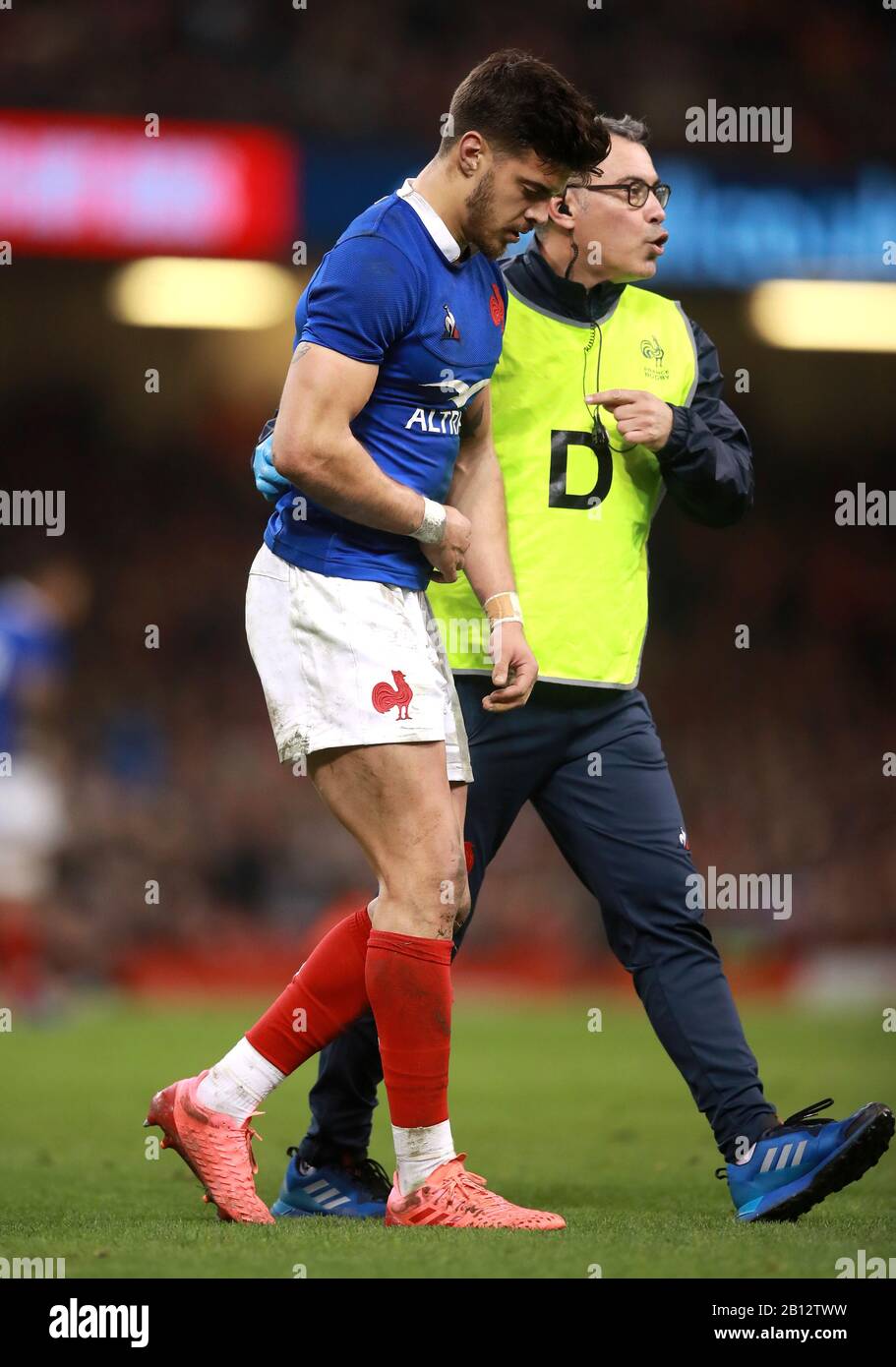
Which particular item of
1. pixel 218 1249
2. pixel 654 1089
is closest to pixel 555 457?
pixel 218 1249

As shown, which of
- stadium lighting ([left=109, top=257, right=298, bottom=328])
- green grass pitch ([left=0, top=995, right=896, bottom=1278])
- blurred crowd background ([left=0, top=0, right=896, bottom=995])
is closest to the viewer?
green grass pitch ([left=0, top=995, right=896, bottom=1278])

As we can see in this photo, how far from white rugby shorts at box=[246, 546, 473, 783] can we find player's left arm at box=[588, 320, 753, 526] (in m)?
0.68

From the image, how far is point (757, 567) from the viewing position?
16031 millimetres

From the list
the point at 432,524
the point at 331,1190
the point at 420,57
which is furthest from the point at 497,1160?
the point at 420,57

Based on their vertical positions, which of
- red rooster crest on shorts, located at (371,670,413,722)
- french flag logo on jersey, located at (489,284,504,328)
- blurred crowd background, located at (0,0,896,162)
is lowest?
red rooster crest on shorts, located at (371,670,413,722)

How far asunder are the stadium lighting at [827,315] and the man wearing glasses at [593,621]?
866 cm

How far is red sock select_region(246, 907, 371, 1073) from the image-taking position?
3.59 metres

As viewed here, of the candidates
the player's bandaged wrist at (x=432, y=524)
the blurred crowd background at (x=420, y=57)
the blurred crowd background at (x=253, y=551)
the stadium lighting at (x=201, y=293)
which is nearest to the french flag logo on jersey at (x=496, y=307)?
the player's bandaged wrist at (x=432, y=524)

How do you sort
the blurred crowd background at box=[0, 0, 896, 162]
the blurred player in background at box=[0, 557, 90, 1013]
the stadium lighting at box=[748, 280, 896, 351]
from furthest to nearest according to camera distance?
the stadium lighting at box=[748, 280, 896, 351] → the blurred crowd background at box=[0, 0, 896, 162] → the blurred player in background at box=[0, 557, 90, 1013]

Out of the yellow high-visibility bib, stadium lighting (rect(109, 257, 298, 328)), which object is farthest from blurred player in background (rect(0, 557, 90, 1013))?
the yellow high-visibility bib

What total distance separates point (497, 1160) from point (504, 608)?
5.80 feet

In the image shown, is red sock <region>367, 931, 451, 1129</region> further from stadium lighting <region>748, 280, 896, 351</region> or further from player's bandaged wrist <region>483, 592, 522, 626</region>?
stadium lighting <region>748, 280, 896, 351</region>

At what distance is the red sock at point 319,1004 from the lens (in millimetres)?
3590
